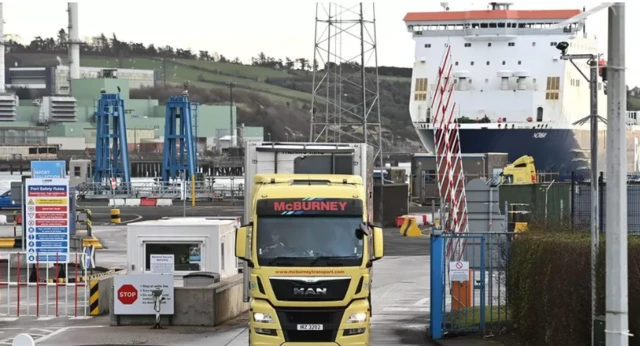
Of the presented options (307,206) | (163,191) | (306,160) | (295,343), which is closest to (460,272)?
(306,160)

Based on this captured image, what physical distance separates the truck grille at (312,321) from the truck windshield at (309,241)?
0.68 metres

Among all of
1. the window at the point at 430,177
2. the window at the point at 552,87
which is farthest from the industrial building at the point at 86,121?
the window at the point at 430,177

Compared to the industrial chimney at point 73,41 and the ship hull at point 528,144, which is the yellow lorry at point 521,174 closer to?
the ship hull at point 528,144

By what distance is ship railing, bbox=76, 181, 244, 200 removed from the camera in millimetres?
92312

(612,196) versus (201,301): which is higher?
(612,196)

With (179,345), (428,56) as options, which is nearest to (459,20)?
(428,56)

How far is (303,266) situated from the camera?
18266 millimetres

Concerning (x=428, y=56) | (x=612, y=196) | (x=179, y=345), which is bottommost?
(x=179, y=345)

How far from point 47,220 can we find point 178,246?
7.32 meters

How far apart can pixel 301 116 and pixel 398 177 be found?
93.0 metres

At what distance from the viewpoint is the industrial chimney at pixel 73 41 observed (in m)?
166

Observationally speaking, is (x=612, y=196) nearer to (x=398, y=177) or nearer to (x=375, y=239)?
(x=375, y=239)

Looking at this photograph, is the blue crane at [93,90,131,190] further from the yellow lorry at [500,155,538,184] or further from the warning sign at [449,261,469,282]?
the warning sign at [449,261,469,282]

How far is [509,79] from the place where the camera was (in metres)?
95.1
